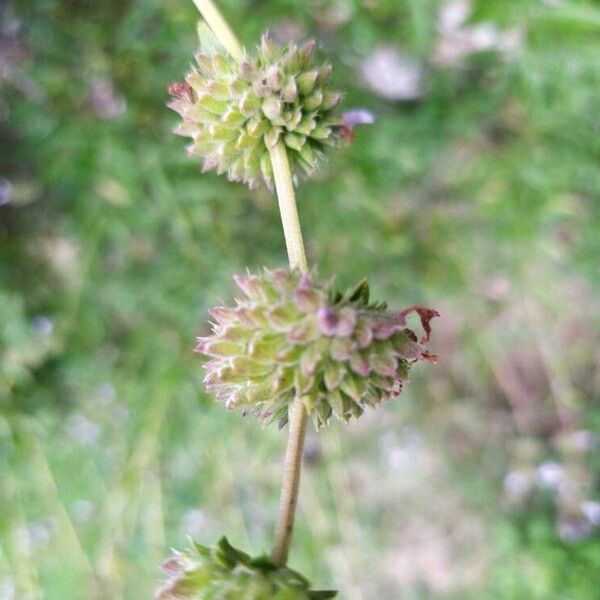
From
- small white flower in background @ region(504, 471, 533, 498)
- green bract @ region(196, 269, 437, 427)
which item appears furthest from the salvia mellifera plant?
small white flower in background @ region(504, 471, 533, 498)

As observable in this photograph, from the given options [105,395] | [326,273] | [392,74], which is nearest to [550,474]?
[326,273]

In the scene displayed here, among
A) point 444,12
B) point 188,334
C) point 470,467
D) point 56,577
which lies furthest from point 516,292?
point 56,577

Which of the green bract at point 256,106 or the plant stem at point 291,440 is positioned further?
the green bract at point 256,106

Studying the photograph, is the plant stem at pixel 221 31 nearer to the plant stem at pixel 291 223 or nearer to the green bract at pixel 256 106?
the green bract at pixel 256 106

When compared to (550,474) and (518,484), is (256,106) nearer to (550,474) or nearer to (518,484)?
(550,474)

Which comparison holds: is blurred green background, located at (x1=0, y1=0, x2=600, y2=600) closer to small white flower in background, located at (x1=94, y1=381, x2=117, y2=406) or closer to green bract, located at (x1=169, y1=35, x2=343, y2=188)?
small white flower in background, located at (x1=94, y1=381, x2=117, y2=406)

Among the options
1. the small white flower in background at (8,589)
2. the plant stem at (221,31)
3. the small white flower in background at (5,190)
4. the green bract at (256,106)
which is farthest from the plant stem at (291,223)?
the small white flower in background at (8,589)
